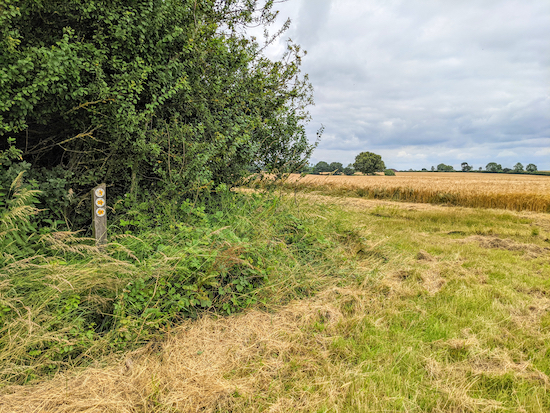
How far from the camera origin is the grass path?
222 cm

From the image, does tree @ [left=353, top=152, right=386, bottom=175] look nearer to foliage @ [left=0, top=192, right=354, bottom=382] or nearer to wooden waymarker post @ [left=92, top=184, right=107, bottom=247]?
foliage @ [left=0, top=192, right=354, bottom=382]

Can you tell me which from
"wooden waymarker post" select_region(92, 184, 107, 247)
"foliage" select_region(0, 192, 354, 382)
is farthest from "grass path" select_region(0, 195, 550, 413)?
"wooden waymarker post" select_region(92, 184, 107, 247)

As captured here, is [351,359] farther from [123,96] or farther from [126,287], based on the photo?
[123,96]

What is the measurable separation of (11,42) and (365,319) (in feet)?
15.7

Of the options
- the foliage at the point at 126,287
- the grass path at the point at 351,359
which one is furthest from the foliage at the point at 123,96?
the grass path at the point at 351,359

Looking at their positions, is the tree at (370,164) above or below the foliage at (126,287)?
above

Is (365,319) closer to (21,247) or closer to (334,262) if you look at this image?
(334,262)

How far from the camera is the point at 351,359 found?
2.73m

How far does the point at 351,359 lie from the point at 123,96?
4224 millimetres

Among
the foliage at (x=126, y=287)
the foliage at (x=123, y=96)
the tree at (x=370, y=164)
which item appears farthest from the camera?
the tree at (x=370, y=164)

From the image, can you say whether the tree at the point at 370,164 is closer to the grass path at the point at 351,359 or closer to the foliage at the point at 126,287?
the grass path at the point at 351,359

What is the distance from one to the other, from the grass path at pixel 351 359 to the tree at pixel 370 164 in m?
53.5

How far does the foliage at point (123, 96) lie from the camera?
3.30m

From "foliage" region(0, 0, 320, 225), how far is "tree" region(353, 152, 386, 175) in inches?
2078
